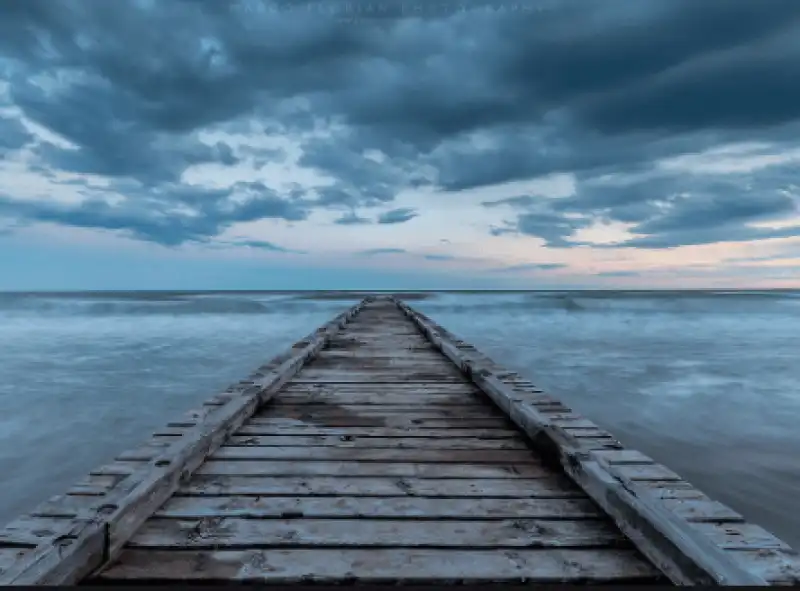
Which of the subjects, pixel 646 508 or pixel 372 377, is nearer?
pixel 646 508

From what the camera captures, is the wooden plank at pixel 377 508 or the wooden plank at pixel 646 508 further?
the wooden plank at pixel 377 508

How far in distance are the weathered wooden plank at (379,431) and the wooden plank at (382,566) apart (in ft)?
5.47

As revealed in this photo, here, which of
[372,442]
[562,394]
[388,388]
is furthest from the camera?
[562,394]

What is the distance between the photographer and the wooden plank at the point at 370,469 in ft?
9.89

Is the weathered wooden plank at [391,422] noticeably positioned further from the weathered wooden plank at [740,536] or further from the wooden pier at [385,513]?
the weathered wooden plank at [740,536]

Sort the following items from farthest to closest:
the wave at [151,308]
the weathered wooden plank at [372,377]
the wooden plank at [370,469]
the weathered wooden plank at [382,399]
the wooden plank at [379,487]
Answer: the wave at [151,308], the weathered wooden plank at [372,377], the weathered wooden plank at [382,399], the wooden plank at [370,469], the wooden plank at [379,487]

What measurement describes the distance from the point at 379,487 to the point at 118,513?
132 centimetres

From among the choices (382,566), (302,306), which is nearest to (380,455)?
(382,566)

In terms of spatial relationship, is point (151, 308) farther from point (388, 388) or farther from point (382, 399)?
point (382, 399)

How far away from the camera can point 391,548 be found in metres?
2.17

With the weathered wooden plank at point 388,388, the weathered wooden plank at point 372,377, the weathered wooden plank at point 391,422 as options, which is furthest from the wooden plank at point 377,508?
the weathered wooden plank at point 372,377

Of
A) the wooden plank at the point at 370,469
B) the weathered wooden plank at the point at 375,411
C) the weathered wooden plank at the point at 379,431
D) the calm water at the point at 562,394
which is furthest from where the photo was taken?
the calm water at the point at 562,394

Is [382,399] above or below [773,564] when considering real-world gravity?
below

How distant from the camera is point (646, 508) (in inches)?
84.7
